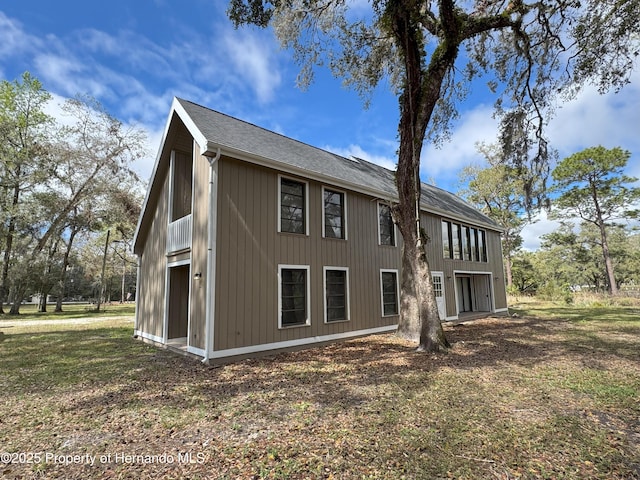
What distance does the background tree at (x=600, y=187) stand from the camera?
2495 centimetres

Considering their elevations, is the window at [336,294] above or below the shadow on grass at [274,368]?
above

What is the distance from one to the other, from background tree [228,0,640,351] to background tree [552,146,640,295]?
21.1 meters

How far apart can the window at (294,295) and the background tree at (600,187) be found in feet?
87.1

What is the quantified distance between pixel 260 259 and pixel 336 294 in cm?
273

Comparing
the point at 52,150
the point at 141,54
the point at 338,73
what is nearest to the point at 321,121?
the point at 338,73

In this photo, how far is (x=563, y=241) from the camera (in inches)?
1362

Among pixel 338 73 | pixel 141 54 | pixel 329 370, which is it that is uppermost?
pixel 141 54

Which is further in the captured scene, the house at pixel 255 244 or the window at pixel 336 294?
the window at pixel 336 294

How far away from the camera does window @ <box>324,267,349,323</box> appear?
887 centimetres

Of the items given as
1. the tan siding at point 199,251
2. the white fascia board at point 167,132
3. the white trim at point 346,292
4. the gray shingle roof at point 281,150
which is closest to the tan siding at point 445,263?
the gray shingle roof at point 281,150

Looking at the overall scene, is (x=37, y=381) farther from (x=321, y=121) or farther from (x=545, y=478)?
(x=321, y=121)

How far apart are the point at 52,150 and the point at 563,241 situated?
4522 centimetres

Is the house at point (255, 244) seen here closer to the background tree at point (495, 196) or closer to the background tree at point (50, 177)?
the background tree at point (50, 177)

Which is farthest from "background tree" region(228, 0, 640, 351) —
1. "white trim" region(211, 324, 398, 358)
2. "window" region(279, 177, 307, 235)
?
"window" region(279, 177, 307, 235)
